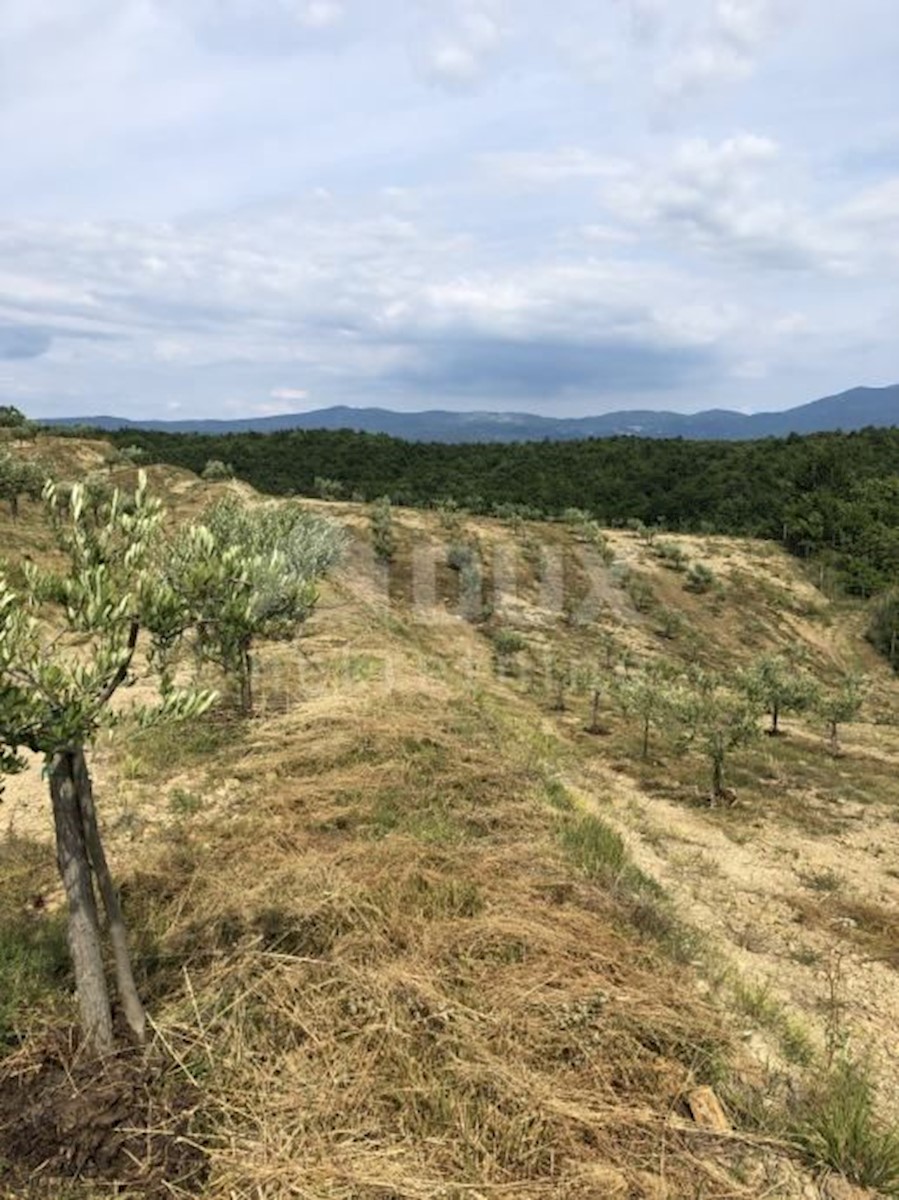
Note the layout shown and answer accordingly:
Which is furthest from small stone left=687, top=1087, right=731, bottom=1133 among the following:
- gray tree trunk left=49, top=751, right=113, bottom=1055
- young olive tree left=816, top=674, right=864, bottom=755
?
young olive tree left=816, top=674, right=864, bottom=755

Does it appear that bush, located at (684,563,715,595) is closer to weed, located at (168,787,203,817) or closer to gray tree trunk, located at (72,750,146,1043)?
weed, located at (168,787,203,817)

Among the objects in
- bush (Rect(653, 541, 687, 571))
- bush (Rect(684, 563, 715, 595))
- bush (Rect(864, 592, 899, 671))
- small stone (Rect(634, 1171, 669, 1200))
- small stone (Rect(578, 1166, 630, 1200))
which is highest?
bush (Rect(653, 541, 687, 571))

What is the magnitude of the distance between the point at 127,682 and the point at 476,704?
14.5 m

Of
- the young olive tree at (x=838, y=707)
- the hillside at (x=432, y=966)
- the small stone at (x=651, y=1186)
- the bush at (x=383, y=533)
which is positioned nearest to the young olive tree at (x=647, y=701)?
the hillside at (x=432, y=966)

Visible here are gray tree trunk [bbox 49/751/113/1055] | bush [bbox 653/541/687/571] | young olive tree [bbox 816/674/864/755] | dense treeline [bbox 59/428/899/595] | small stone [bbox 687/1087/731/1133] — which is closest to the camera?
gray tree trunk [bbox 49/751/113/1055]

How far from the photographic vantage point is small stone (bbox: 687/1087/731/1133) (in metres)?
5.05

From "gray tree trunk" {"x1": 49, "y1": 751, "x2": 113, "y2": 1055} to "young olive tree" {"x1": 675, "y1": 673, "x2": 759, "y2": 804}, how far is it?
16.0 m

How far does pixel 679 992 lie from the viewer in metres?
6.37

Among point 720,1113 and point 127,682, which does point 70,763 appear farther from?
point 720,1113

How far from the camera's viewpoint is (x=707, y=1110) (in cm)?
516

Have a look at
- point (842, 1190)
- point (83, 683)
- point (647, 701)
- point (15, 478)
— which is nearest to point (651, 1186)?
point (842, 1190)

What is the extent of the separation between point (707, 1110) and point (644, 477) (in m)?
77.6

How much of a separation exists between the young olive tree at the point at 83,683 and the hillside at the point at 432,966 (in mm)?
385

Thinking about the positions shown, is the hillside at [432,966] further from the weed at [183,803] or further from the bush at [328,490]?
the bush at [328,490]
